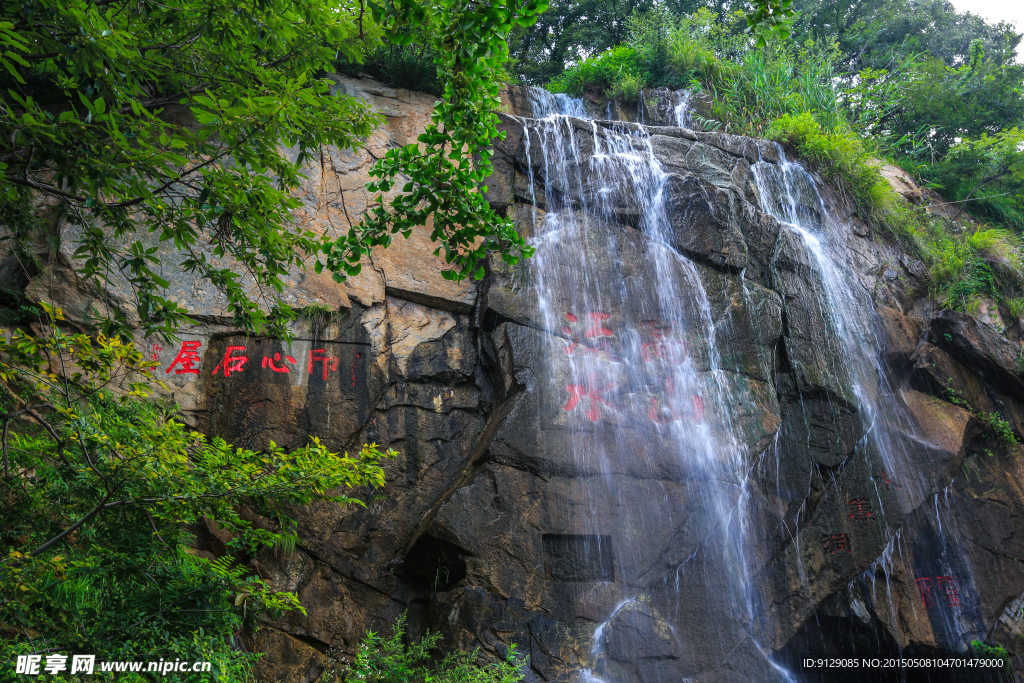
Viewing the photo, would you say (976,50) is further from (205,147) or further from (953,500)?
(205,147)

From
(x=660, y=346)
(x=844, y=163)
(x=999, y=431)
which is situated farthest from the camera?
(x=844, y=163)

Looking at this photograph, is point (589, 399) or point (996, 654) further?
point (996, 654)

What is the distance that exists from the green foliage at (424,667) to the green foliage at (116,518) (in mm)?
687

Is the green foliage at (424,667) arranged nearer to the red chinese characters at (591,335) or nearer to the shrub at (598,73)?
the red chinese characters at (591,335)

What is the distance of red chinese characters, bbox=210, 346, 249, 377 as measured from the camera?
19.6 ft

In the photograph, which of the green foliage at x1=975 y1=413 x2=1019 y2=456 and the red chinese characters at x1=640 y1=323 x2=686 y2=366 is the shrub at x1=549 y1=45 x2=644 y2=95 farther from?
the green foliage at x1=975 y1=413 x2=1019 y2=456

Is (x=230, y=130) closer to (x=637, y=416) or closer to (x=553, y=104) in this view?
(x=637, y=416)

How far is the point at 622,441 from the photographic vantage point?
569cm

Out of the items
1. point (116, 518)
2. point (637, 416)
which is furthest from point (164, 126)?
point (637, 416)

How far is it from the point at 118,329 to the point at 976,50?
14452 millimetres

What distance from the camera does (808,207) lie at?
8.28m

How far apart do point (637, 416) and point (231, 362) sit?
152 inches

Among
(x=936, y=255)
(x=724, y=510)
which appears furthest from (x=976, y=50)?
(x=724, y=510)

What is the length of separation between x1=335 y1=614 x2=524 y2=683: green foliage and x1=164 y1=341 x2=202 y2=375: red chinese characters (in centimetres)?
301
